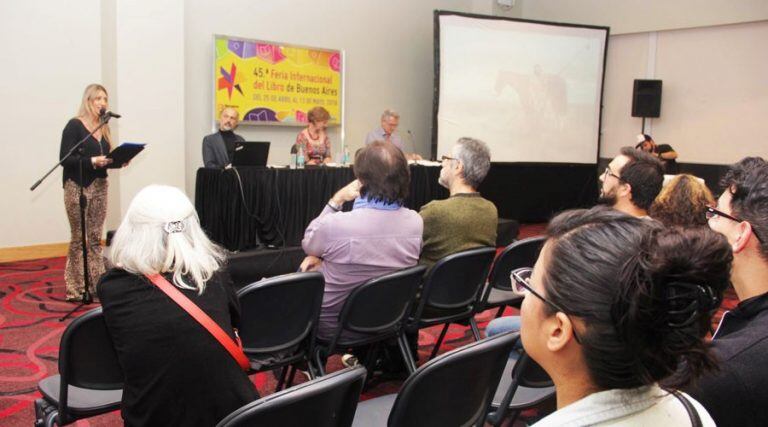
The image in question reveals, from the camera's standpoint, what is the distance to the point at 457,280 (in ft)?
9.61

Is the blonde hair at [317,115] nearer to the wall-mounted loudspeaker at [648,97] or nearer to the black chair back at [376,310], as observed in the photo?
the black chair back at [376,310]

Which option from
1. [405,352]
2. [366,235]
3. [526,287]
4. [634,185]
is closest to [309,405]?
[526,287]

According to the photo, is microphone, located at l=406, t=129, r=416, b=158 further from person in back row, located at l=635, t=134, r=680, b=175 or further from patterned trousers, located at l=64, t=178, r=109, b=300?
patterned trousers, located at l=64, t=178, r=109, b=300

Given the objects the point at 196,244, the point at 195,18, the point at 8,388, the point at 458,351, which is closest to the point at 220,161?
the point at 195,18

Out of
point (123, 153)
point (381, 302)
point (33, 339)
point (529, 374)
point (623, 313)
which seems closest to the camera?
point (623, 313)

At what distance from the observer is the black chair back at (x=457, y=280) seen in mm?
2781

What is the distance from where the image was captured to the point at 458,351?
1.60m

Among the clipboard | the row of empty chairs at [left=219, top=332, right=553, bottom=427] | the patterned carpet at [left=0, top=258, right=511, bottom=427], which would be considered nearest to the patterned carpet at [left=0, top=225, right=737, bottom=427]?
the patterned carpet at [left=0, top=258, right=511, bottom=427]

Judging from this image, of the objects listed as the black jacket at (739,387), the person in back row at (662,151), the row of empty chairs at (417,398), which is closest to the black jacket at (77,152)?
the row of empty chairs at (417,398)

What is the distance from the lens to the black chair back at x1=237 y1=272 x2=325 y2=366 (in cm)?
221

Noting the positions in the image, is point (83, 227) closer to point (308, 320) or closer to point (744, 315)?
point (308, 320)

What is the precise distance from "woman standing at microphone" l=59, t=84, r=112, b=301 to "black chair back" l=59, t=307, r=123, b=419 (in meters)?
2.64

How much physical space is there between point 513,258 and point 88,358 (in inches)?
80.2

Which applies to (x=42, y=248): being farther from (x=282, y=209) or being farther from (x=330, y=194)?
(x=330, y=194)
